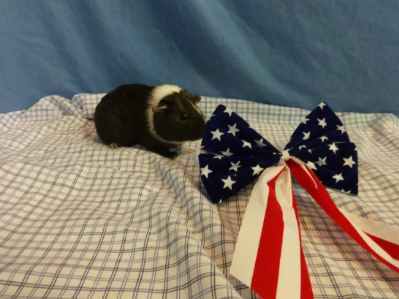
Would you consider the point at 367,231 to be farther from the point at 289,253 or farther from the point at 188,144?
the point at 188,144

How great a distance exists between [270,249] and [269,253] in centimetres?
1

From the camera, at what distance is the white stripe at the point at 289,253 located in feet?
1.54

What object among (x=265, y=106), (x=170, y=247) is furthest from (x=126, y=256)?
(x=265, y=106)

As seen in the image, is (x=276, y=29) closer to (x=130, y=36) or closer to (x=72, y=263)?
(x=130, y=36)

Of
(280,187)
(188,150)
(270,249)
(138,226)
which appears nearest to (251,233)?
(270,249)

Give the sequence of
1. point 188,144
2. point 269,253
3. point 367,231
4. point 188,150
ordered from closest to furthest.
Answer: point 269,253 → point 367,231 → point 188,150 → point 188,144

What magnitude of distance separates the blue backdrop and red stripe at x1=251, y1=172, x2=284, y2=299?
2.91 ft

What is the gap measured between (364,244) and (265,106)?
0.91 meters

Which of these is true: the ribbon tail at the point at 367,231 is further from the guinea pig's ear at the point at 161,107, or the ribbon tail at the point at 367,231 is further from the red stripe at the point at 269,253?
the guinea pig's ear at the point at 161,107

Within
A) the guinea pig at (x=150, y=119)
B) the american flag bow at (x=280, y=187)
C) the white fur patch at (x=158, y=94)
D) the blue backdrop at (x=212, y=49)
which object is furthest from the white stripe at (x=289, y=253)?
the blue backdrop at (x=212, y=49)

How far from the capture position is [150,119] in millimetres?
1098

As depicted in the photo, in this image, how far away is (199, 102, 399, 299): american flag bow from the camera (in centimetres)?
49

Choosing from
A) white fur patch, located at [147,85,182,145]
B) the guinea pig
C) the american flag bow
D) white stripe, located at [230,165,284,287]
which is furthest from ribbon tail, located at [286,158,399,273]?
white fur patch, located at [147,85,182,145]

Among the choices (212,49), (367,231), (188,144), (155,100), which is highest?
(212,49)
